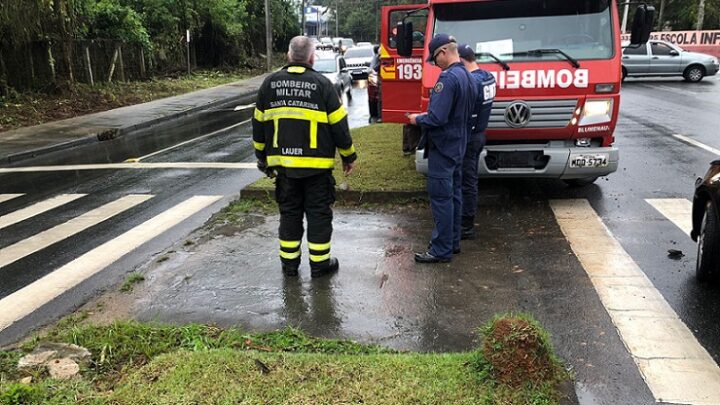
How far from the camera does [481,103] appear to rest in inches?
211

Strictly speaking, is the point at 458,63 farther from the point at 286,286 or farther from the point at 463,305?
the point at 286,286

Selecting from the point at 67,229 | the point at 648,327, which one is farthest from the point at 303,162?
the point at 67,229

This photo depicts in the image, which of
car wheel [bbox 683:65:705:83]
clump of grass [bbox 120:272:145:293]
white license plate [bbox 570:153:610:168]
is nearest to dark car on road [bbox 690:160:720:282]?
white license plate [bbox 570:153:610:168]

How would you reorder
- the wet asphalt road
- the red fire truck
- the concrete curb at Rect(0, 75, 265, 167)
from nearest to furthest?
the wet asphalt road < the red fire truck < the concrete curb at Rect(0, 75, 265, 167)

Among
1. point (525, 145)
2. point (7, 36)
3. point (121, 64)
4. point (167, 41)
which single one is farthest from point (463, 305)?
point (167, 41)

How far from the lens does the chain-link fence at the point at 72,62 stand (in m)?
18.0

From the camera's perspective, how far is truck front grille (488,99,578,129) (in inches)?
247

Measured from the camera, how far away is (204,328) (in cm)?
391

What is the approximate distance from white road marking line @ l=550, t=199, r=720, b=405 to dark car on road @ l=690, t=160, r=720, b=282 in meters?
0.43

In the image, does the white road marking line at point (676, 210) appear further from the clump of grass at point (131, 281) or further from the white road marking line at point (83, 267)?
the white road marking line at point (83, 267)

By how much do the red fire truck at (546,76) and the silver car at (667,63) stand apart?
1918cm

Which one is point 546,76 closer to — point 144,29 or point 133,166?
point 133,166

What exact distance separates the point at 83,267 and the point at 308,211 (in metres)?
2.47

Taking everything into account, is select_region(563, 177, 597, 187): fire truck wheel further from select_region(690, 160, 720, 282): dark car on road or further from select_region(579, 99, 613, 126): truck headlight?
select_region(690, 160, 720, 282): dark car on road
